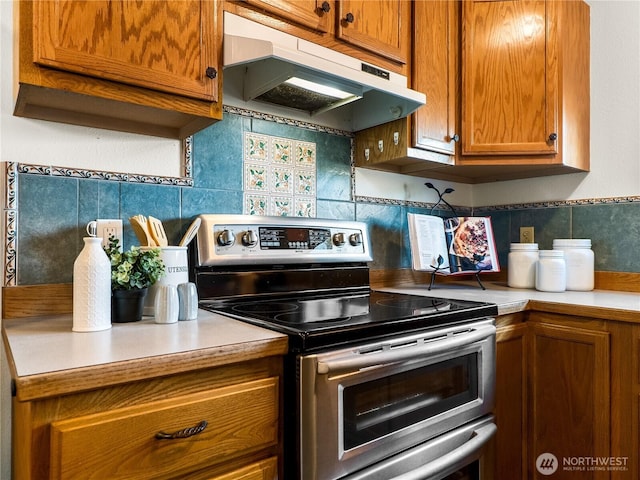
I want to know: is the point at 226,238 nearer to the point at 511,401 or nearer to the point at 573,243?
the point at 511,401

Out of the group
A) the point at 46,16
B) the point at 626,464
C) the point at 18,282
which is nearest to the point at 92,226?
the point at 18,282

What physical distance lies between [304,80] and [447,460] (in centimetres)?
124

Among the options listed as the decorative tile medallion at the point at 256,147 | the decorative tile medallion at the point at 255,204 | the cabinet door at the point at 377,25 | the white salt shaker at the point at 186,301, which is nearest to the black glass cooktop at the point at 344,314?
the white salt shaker at the point at 186,301

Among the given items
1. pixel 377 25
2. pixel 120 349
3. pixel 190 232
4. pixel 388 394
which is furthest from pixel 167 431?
pixel 377 25

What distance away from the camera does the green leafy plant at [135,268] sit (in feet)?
3.51

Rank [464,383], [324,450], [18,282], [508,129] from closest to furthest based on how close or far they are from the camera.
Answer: [324,450] → [18,282] → [464,383] → [508,129]

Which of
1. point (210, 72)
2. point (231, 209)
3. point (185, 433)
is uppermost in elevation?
point (210, 72)

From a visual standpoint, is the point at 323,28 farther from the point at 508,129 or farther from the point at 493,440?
the point at 493,440

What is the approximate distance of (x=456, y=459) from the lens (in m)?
1.23

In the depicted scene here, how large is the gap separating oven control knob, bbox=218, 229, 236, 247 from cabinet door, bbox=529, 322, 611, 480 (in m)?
1.14

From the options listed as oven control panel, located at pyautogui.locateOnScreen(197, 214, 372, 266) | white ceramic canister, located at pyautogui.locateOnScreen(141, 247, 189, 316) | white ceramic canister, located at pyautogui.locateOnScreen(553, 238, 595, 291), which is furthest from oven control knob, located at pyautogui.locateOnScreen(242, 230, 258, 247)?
white ceramic canister, located at pyautogui.locateOnScreen(553, 238, 595, 291)

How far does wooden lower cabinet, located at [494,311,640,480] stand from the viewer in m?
1.38

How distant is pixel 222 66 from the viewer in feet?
4.08

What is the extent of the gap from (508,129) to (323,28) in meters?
0.97
